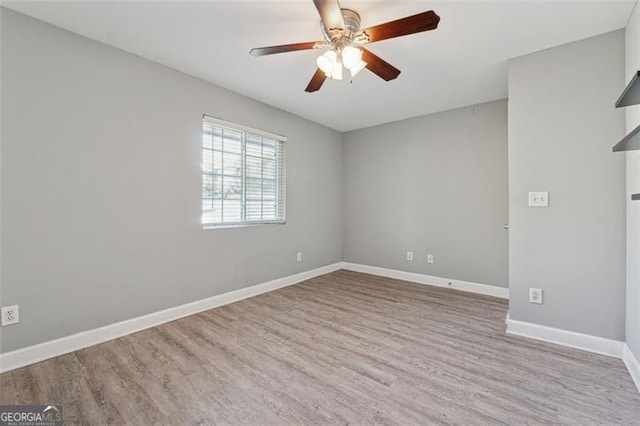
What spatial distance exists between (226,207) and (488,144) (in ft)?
11.3

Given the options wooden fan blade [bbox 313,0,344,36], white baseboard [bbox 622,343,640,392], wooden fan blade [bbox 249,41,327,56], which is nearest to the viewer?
wooden fan blade [bbox 313,0,344,36]

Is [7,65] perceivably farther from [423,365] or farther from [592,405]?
[592,405]

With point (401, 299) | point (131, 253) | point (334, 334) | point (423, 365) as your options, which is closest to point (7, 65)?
point (131, 253)

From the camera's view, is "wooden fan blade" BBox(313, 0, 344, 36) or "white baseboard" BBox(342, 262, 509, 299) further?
"white baseboard" BBox(342, 262, 509, 299)

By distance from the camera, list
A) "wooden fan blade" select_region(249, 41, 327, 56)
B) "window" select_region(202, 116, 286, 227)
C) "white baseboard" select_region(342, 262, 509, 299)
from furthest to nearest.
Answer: "white baseboard" select_region(342, 262, 509, 299)
"window" select_region(202, 116, 286, 227)
"wooden fan blade" select_region(249, 41, 327, 56)

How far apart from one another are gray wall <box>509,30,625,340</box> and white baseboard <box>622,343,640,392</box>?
139mm

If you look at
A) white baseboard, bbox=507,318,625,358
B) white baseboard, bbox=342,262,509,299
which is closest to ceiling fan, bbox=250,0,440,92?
white baseboard, bbox=507,318,625,358

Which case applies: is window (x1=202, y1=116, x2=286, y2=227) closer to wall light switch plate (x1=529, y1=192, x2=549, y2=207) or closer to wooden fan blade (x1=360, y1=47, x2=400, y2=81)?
wooden fan blade (x1=360, y1=47, x2=400, y2=81)

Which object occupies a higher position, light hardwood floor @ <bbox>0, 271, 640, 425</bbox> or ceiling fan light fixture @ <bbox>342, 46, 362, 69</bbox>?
ceiling fan light fixture @ <bbox>342, 46, 362, 69</bbox>

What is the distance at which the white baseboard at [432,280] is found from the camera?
11.9 ft

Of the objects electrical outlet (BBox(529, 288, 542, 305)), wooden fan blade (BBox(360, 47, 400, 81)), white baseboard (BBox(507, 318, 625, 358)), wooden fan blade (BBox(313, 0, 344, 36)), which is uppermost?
wooden fan blade (BBox(313, 0, 344, 36))

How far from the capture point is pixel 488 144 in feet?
12.1

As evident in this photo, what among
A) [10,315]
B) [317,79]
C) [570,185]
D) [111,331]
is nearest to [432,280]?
[570,185]

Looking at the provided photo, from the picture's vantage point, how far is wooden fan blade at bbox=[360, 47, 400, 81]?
6.54 feet
